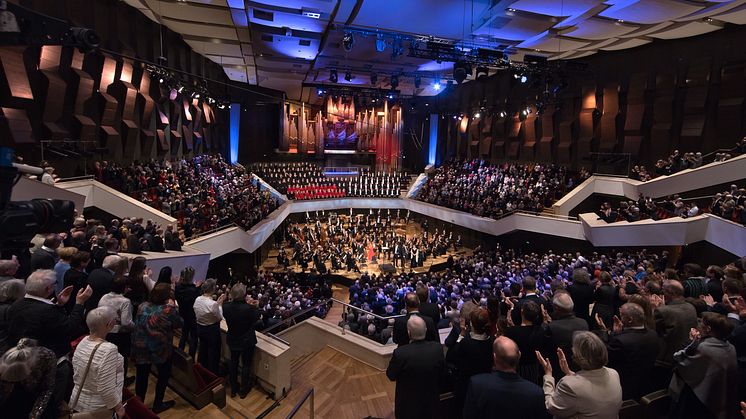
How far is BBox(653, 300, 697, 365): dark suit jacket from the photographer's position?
294 cm

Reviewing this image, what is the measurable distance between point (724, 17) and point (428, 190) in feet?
40.9

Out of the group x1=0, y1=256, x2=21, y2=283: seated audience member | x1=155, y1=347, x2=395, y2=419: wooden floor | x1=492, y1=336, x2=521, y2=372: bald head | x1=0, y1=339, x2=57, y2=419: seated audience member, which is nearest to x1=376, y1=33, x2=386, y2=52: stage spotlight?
x1=155, y1=347, x2=395, y2=419: wooden floor

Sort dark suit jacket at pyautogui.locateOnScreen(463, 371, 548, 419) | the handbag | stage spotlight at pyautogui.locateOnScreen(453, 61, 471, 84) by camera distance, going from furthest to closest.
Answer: stage spotlight at pyautogui.locateOnScreen(453, 61, 471, 84), the handbag, dark suit jacket at pyautogui.locateOnScreen(463, 371, 548, 419)

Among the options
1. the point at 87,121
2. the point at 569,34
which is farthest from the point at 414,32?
the point at 87,121

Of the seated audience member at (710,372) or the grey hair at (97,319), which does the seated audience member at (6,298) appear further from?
the seated audience member at (710,372)

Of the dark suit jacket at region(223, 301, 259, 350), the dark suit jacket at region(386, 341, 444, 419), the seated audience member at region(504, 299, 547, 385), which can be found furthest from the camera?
the dark suit jacket at region(223, 301, 259, 350)

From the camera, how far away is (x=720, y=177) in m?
10.5

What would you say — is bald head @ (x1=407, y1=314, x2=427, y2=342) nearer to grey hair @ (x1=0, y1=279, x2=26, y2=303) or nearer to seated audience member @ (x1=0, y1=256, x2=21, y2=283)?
grey hair @ (x1=0, y1=279, x2=26, y2=303)

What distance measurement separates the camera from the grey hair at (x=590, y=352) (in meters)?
1.98

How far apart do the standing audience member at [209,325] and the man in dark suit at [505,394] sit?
240 cm

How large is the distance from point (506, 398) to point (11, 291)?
2916 millimetres

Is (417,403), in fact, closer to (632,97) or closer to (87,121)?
(87,121)

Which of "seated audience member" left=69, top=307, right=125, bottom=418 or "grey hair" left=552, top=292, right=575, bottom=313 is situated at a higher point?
"grey hair" left=552, top=292, right=575, bottom=313

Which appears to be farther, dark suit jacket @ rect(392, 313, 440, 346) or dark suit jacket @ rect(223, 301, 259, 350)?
dark suit jacket @ rect(223, 301, 259, 350)
